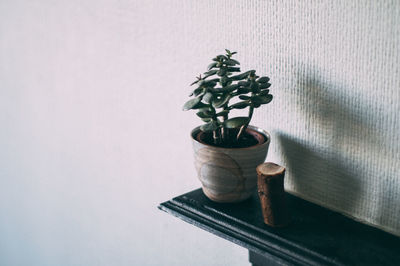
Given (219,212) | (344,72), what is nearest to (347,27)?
(344,72)

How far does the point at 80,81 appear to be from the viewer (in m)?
1.03

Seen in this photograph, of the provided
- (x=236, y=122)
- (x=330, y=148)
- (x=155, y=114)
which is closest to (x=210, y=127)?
(x=236, y=122)

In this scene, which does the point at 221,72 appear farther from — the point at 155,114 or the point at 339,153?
the point at 155,114

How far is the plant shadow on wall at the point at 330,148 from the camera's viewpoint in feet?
1.70

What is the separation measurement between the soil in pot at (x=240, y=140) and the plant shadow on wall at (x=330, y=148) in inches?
1.9

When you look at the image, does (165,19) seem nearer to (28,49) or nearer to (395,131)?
(395,131)

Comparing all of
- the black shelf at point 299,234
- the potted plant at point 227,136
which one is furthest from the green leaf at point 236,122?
the black shelf at point 299,234

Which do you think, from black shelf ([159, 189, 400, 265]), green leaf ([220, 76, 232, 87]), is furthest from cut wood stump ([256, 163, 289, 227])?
green leaf ([220, 76, 232, 87])

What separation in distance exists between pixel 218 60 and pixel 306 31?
0.40ft

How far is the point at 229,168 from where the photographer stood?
55 cm

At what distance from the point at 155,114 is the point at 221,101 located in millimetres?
340

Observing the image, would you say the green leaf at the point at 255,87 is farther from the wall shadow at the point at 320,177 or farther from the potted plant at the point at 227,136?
the wall shadow at the point at 320,177

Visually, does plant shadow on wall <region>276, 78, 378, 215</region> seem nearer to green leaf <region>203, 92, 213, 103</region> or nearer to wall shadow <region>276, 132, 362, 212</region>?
wall shadow <region>276, 132, 362, 212</region>

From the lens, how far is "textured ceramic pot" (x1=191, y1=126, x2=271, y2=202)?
1.79 feet
